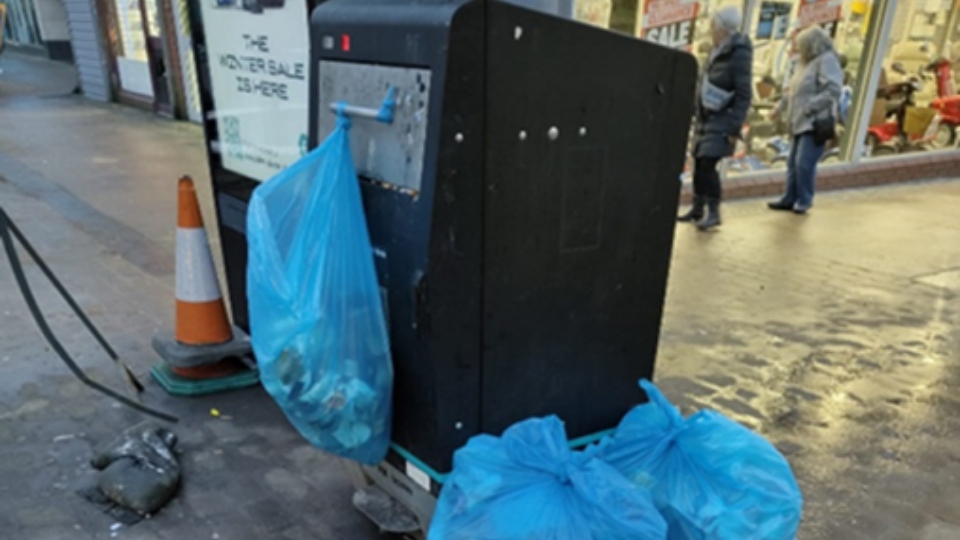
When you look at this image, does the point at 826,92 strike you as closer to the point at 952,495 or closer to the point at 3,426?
the point at 952,495

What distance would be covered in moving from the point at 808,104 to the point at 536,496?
626cm

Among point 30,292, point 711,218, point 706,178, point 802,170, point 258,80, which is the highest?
point 258,80

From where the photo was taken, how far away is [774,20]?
732 cm

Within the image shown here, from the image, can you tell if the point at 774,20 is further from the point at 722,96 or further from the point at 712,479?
the point at 712,479

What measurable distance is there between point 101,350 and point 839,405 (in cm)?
366

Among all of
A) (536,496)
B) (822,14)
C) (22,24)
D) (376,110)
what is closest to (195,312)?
(376,110)

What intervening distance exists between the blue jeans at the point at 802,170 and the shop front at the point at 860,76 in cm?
51

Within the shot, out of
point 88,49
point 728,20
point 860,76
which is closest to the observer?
point 728,20

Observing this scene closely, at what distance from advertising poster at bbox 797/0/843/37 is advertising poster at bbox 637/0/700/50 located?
1493mm

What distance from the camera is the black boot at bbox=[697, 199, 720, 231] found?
6340mm

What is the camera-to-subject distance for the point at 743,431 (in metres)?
1.89

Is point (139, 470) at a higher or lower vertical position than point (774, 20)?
lower

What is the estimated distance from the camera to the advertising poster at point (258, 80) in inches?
111

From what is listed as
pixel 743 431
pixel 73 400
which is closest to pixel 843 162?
pixel 743 431
